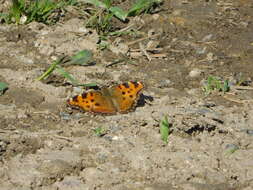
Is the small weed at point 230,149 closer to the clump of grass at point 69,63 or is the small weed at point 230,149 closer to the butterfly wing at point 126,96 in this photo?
the butterfly wing at point 126,96

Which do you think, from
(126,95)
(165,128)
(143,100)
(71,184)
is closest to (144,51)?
(143,100)

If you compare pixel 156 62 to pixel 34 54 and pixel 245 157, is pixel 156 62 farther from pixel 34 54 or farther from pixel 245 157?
pixel 245 157

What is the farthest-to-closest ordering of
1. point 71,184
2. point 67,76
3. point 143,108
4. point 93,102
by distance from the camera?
1. point 67,76
2. point 143,108
3. point 93,102
4. point 71,184

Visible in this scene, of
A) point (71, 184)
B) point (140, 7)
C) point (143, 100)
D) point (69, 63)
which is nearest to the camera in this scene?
point (71, 184)

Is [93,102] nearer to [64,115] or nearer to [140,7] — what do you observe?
[64,115]

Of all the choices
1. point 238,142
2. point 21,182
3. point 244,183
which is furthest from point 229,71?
point 21,182

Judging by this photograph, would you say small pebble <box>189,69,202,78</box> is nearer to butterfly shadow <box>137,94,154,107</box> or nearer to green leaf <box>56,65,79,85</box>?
butterfly shadow <box>137,94,154,107</box>

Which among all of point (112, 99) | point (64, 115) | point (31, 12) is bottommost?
point (64, 115)
